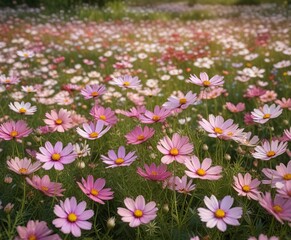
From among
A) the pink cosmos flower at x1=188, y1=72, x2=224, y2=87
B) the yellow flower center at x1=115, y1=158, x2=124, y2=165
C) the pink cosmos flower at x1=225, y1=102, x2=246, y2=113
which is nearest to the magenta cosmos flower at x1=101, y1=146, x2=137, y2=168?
the yellow flower center at x1=115, y1=158, x2=124, y2=165

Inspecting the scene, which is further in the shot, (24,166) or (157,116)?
(157,116)

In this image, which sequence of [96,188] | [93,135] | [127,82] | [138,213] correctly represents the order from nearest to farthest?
[138,213] → [96,188] → [93,135] → [127,82]

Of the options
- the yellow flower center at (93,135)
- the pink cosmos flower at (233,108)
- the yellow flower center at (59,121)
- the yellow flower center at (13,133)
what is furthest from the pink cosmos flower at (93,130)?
the pink cosmos flower at (233,108)

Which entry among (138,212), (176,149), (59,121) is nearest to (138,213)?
(138,212)

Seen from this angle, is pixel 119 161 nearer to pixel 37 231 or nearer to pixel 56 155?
pixel 56 155

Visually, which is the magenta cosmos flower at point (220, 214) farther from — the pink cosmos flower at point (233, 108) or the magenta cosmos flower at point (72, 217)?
the pink cosmos flower at point (233, 108)

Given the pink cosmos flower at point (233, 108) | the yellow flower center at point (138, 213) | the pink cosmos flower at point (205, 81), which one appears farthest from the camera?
the pink cosmos flower at point (233, 108)
